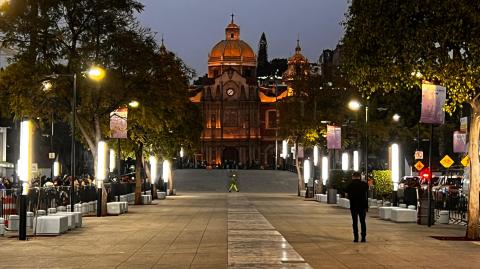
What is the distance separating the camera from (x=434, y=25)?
24516 mm

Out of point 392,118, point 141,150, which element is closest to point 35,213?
point 141,150

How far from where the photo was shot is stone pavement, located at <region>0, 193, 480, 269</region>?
1941cm

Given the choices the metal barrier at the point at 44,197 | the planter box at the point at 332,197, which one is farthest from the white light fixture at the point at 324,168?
the metal barrier at the point at 44,197

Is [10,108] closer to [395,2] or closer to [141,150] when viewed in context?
[141,150]

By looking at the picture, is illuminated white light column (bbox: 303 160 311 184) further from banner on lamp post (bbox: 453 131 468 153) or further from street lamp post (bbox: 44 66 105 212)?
street lamp post (bbox: 44 66 105 212)

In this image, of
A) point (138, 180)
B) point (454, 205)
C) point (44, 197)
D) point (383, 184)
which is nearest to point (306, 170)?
point (383, 184)

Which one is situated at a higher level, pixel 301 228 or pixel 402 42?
pixel 402 42

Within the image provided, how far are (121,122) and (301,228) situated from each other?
13.1m

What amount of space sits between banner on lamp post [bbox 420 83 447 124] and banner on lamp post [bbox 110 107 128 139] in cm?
1753

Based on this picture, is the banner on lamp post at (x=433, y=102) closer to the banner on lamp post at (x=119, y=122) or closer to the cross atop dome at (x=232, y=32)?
the banner on lamp post at (x=119, y=122)

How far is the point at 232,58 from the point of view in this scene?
18062 cm

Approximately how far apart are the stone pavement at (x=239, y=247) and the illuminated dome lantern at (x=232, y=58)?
479 feet

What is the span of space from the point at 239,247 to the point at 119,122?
1988 cm

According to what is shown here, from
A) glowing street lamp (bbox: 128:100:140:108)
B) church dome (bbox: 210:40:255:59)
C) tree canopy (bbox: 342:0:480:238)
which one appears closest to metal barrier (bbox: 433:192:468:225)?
tree canopy (bbox: 342:0:480:238)
